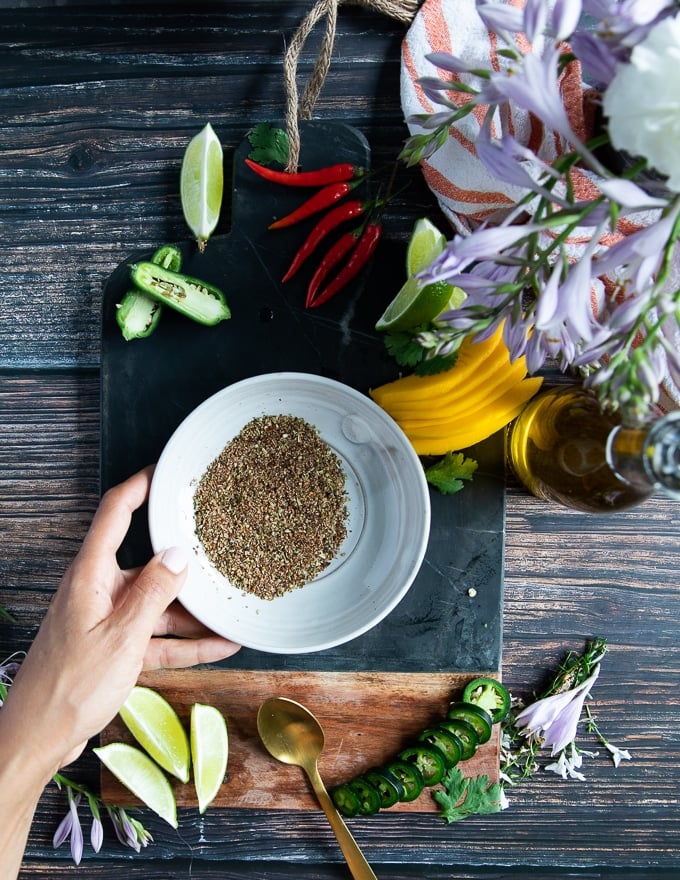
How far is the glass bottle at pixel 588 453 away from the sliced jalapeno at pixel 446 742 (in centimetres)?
46

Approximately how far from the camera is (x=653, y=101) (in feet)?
2.12

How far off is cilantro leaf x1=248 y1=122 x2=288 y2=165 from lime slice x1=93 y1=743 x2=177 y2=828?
3.59 feet

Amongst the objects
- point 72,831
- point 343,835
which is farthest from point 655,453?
point 72,831

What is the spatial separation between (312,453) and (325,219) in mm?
410

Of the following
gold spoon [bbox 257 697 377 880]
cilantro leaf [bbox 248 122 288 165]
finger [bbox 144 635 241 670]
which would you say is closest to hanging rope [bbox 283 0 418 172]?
cilantro leaf [bbox 248 122 288 165]

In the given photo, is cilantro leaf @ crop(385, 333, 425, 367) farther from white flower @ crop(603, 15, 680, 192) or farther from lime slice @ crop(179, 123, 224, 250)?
white flower @ crop(603, 15, 680, 192)

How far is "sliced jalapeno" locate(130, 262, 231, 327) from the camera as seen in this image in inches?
52.8

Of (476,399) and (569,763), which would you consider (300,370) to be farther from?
(569,763)

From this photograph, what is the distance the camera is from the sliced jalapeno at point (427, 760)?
4.60ft

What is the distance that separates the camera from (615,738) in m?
1.53

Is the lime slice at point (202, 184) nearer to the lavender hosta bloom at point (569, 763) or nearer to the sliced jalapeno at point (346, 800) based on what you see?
the sliced jalapeno at point (346, 800)

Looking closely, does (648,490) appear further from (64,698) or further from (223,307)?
(64,698)

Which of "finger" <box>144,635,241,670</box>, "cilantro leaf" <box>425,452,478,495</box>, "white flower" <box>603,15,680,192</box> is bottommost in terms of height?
"finger" <box>144,635,241,670</box>

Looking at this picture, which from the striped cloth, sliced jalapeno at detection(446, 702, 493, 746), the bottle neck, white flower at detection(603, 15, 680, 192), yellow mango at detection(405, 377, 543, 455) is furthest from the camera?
sliced jalapeno at detection(446, 702, 493, 746)
